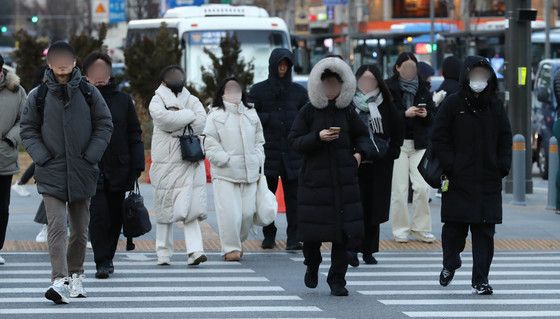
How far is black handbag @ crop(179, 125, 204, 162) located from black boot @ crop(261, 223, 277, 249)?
5.27ft

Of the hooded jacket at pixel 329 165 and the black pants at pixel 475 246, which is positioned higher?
the hooded jacket at pixel 329 165

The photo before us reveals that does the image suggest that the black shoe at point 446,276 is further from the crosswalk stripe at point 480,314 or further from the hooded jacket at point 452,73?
the hooded jacket at point 452,73

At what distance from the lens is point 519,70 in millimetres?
22781

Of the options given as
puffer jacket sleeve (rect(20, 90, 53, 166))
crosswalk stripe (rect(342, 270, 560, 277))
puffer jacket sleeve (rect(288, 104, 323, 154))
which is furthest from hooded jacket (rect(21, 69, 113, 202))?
crosswalk stripe (rect(342, 270, 560, 277))

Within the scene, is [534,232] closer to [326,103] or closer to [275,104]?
[275,104]

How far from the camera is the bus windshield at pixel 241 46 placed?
34625 mm

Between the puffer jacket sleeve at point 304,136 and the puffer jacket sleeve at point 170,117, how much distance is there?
7.72 ft

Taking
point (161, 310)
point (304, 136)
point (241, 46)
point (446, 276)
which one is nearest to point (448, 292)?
point (446, 276)

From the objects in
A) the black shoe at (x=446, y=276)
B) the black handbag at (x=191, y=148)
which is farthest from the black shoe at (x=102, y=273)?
the black shoe at (x=446, y=276)

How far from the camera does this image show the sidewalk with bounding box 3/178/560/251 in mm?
15762

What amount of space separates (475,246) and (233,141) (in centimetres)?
332

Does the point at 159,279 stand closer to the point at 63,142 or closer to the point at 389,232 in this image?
the point at 63,142

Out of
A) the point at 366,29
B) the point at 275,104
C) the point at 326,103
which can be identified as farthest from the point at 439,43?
the point at 326,103

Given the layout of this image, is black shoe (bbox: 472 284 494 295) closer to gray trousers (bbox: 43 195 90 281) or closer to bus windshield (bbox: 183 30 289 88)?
gray trousers (bbox: 43 195 90 281)
